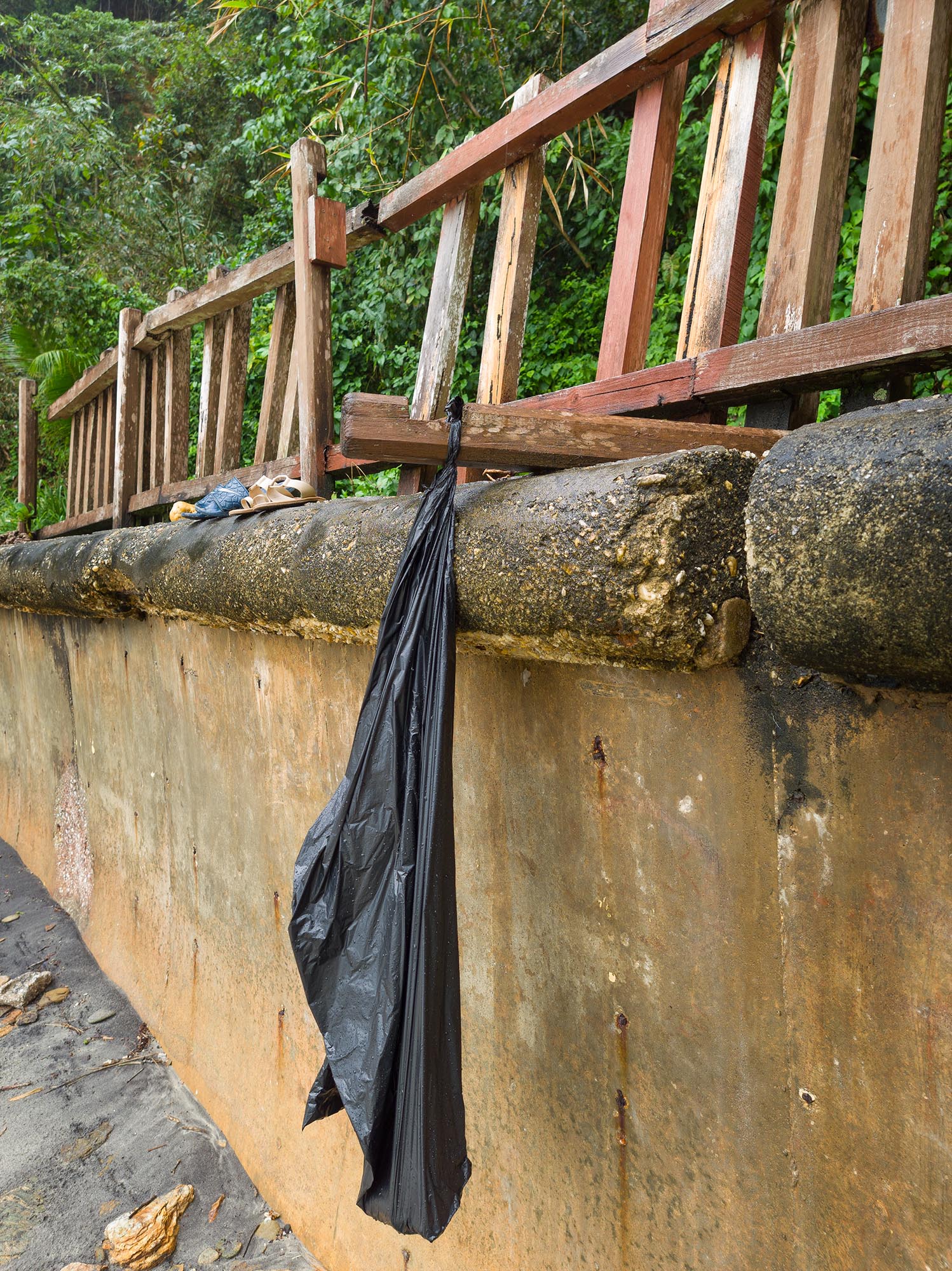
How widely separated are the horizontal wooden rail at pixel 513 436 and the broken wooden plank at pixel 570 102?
790 mm

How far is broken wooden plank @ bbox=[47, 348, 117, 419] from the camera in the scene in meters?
4.63

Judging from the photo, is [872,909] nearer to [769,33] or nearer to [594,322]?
[769,33]

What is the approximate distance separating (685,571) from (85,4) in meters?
21.6

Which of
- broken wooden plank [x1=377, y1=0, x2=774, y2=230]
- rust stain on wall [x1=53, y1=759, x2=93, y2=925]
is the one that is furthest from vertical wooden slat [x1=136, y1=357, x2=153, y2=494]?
broken wooden plank [x1=377, y1=0, x2=774, y2=230]

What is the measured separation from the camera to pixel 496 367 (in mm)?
2150

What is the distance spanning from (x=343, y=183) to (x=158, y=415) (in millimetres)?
3015

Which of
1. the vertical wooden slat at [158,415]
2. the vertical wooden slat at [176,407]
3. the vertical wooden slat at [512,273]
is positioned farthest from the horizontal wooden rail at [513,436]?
the vertical wooden slat at [158,415]

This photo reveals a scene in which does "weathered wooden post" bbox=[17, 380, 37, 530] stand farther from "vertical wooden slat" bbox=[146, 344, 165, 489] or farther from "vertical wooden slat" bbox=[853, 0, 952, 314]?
"vertical wooden slat" bbox=[853, 0, 952, 314]

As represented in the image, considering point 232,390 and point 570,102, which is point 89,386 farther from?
point 570,102

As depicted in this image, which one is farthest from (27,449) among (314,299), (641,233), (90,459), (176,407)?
(641,233)

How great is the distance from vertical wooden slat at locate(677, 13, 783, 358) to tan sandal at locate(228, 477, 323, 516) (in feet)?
3.45

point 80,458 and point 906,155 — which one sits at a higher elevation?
point 906,155

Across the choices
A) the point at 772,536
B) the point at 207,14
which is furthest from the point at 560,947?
the point at 207,14

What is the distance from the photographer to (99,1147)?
288cm
